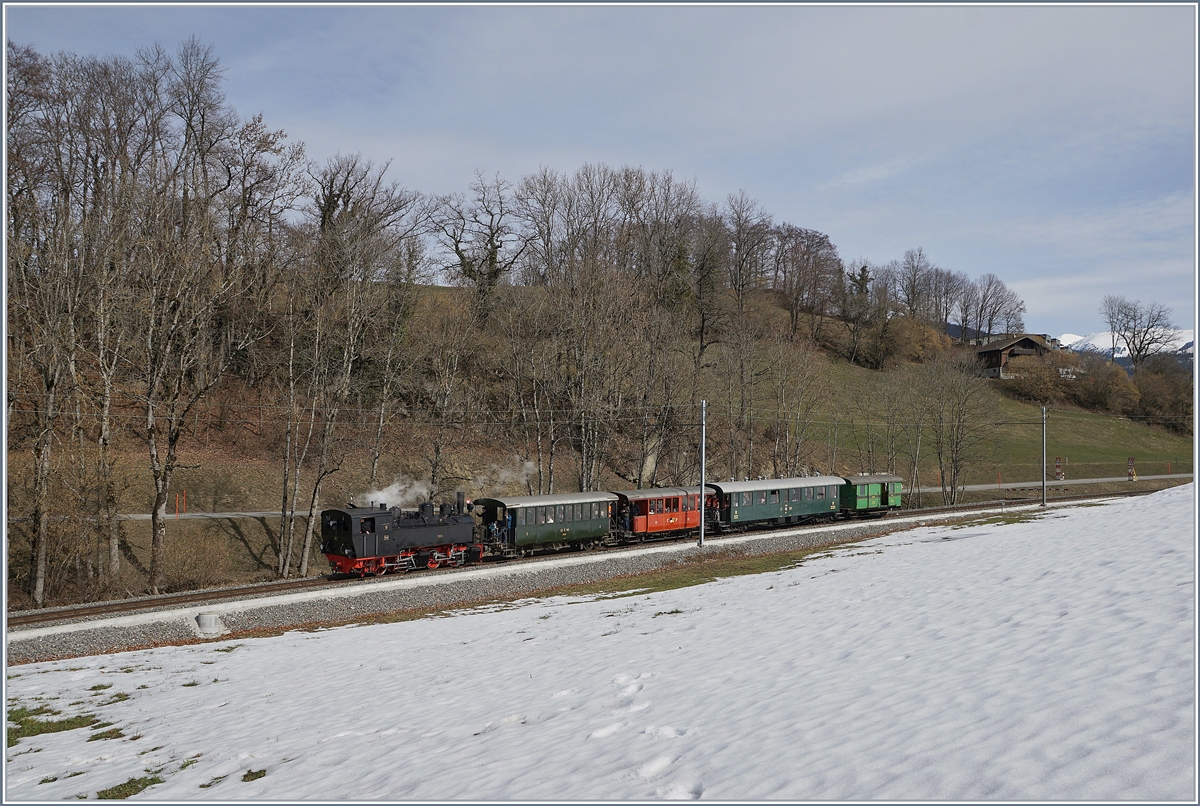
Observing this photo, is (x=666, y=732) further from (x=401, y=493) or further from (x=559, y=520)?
(x=401, y=493)

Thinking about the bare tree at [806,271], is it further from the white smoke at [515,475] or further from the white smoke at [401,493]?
the white smoke at [401,493]

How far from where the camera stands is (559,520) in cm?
2942

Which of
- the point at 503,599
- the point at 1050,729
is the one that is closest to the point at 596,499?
the point at 503,599

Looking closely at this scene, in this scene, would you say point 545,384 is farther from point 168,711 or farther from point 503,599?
point 168,711

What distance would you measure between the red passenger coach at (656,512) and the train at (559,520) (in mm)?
46

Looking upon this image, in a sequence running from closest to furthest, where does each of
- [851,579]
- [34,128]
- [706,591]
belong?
1. [851,579]
2. [706,591]
3. [34,128]

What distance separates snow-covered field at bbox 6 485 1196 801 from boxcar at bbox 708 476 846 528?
1805 centimetres

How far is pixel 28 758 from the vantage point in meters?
9.02

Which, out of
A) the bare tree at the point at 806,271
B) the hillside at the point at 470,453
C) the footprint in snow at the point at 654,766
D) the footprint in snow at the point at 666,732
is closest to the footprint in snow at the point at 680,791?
the footprint in snow at the point at 654,766

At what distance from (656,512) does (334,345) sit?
20.3 meters

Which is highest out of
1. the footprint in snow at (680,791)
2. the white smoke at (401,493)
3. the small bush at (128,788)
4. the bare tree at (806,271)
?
the bare tree at (806,271)

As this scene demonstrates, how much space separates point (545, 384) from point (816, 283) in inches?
2342

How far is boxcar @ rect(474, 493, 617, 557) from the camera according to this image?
28.3 metres

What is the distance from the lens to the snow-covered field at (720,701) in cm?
582
